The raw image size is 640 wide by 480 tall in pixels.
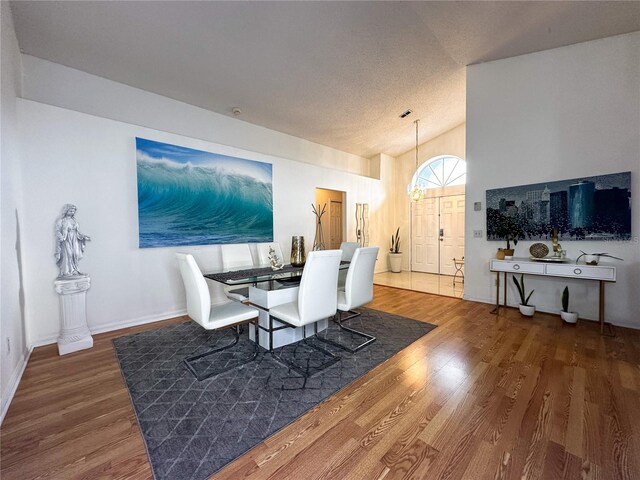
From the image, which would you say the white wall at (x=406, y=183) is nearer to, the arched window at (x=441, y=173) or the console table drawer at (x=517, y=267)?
A: the arched window at (x=441, y=173)

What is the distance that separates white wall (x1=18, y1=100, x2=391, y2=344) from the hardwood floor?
2.33ft

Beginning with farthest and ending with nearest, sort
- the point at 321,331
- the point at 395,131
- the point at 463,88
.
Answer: the point at 395,131
the point at 463,88
the point at 321,331

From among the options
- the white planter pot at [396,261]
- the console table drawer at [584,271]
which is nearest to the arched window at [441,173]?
the white planter pot at [396,261]

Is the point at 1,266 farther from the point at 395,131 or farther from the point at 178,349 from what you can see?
the point at 395,131

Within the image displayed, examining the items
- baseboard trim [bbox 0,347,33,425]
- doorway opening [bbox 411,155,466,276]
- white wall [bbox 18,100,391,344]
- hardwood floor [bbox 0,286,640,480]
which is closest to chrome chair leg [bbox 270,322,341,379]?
hardwood floor [bbox 0,286,640,480]

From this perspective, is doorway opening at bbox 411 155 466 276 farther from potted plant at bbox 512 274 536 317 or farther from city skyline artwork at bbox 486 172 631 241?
potted plant at bbox 512 274 536 317

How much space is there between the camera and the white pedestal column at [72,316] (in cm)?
267

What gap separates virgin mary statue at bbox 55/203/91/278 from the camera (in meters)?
2.79

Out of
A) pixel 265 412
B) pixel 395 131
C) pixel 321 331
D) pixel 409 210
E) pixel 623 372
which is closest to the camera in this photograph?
pixel 265 412

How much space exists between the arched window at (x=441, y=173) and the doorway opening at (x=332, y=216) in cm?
227

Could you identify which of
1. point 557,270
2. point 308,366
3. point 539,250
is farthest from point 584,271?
point 308,366

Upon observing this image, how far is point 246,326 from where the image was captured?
331 cm

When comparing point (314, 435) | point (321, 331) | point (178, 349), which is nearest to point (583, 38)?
point (321, 331)

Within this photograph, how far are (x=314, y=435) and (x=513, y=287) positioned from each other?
13.0 ft
